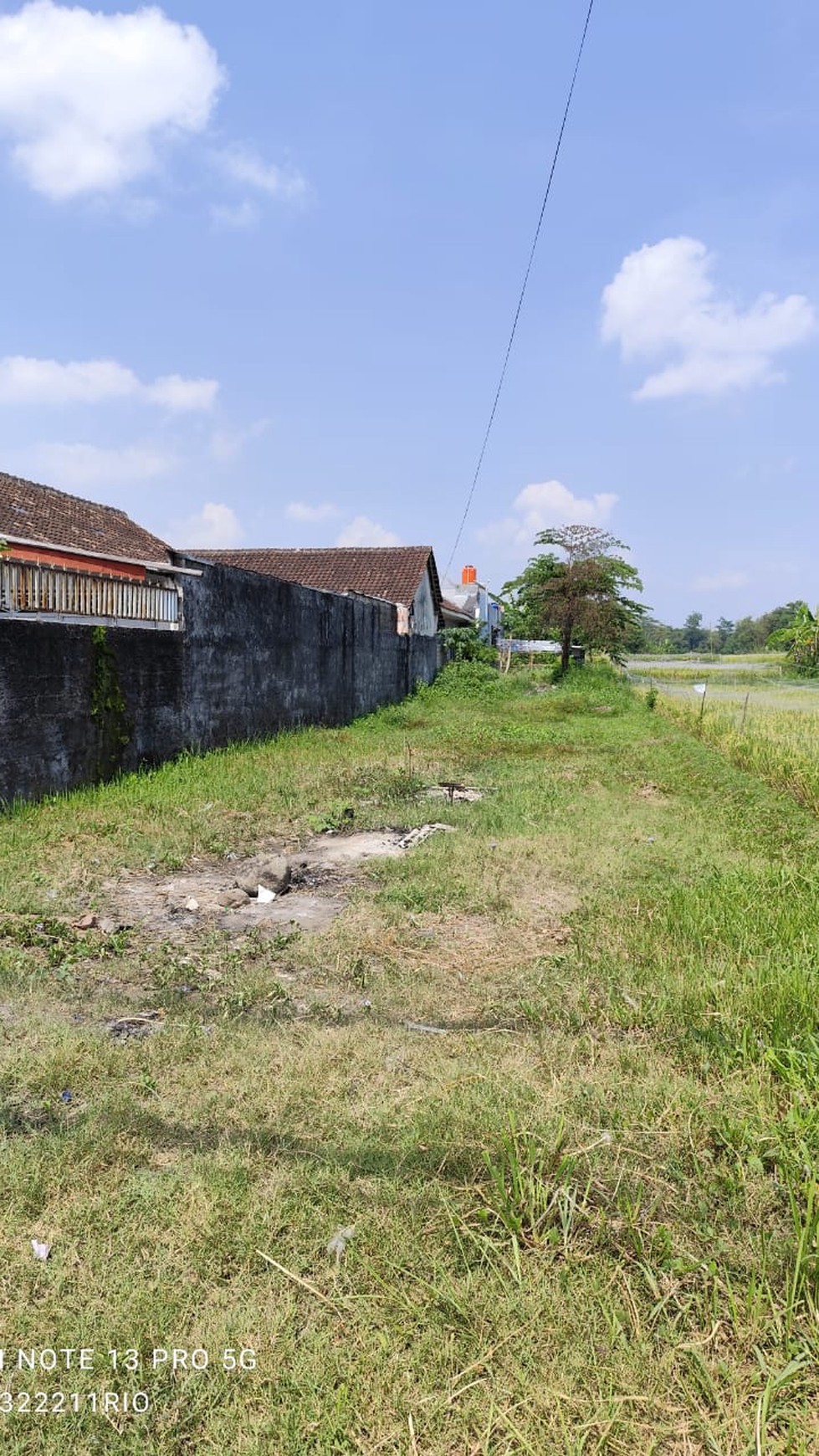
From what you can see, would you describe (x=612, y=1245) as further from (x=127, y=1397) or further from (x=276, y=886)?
(x=276, y=886)

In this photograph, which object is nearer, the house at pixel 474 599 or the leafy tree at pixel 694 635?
the house at pixel 474 599

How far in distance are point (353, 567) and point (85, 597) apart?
16007 mm

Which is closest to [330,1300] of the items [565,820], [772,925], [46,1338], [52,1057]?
[46,1338]

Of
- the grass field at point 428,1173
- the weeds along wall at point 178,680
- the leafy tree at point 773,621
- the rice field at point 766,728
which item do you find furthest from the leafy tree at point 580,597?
the leafy tree at point 773,621

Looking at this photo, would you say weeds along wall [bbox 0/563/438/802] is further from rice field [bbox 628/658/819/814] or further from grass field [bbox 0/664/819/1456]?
rice field [bbox 628/658/819/814]

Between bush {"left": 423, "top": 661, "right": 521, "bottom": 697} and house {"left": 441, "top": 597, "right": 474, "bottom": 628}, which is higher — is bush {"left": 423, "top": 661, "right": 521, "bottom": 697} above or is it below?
below

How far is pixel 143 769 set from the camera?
7797mm

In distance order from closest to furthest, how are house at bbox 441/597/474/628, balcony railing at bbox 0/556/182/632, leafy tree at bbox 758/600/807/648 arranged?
1. balcony railing at bbox 0/556/182/632
2. house at bbox 441/597/474/628
3. leafy tree at bbox 758/600/807/648

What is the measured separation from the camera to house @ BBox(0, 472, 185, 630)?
612cm

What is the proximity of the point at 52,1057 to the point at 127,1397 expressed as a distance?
1.30m

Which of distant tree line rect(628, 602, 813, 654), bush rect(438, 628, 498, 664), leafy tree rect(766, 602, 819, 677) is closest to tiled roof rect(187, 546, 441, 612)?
bush rect(438, 628, 498, 664)

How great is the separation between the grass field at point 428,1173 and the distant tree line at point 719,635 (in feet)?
205

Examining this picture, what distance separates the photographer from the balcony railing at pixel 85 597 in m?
6.00

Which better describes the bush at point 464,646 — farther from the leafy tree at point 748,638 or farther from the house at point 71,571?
the leafy tree at point 748,638
